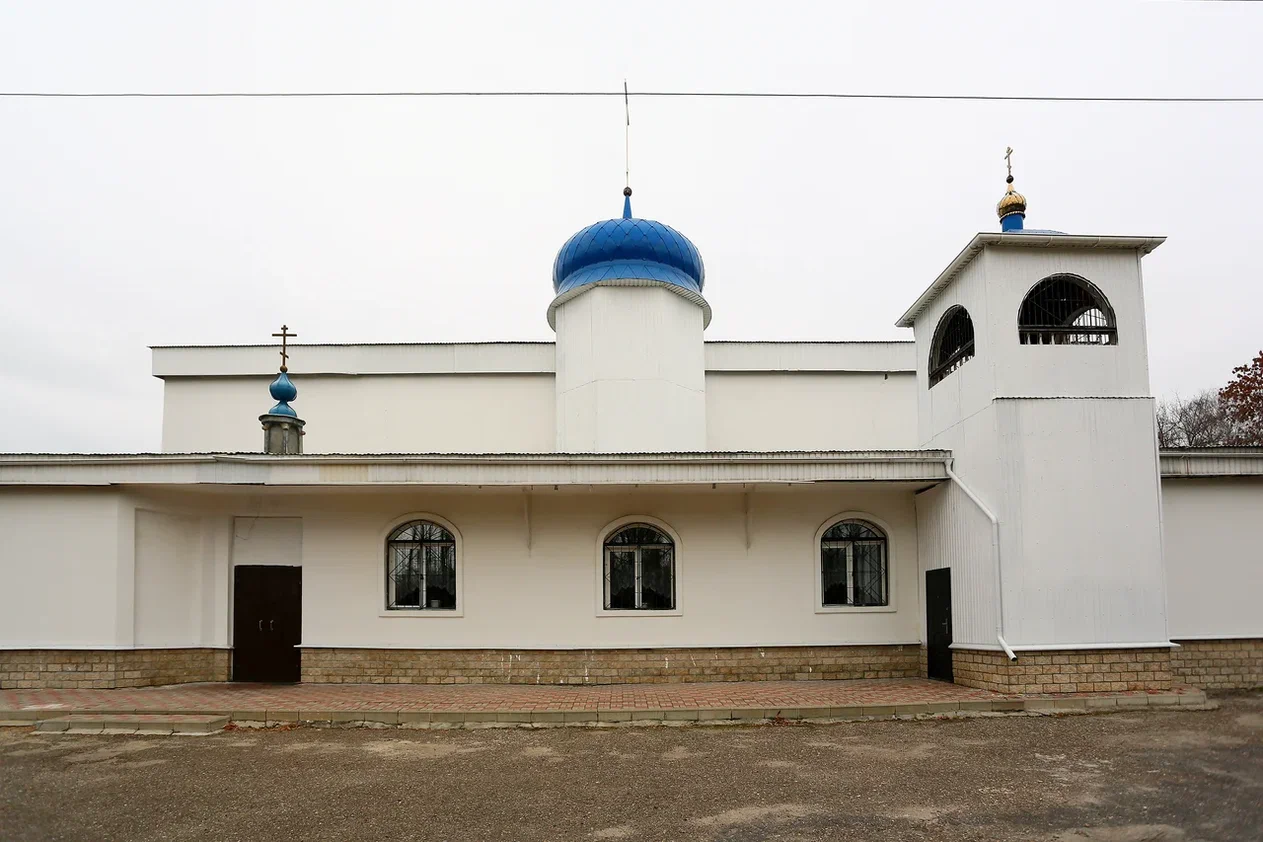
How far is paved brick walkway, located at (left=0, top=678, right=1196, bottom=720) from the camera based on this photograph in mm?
10305

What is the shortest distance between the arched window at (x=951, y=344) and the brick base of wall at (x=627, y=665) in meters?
3.91

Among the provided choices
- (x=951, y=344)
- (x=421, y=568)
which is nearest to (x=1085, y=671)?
(x=951, y=344)

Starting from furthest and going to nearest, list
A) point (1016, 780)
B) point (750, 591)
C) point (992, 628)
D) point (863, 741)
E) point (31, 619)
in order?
point (750, 591)
point (31, 619)
point (992, 628)
point (863, 741)
point (1016, 780)

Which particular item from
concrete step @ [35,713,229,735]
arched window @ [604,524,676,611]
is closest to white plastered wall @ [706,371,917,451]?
arched window @ [604,524,676,611]

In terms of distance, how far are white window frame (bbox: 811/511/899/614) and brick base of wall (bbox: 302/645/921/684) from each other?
1.71 feet

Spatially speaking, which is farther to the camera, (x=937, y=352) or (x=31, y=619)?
(x=937, y=352)

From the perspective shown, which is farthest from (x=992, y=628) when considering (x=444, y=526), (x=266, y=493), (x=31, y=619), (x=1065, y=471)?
(x=31, y=619)

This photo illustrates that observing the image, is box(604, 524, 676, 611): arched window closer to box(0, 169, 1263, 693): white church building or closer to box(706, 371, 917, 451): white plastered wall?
box(0, 169, 1263, 693): white church building

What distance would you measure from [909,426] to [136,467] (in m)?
15.5

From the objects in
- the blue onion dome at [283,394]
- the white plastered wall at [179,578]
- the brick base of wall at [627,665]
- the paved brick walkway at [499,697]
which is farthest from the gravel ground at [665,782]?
the blue onion dome at [283,394]

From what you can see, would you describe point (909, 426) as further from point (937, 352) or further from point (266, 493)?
point (266, 493)

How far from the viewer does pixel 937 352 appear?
12891 mm

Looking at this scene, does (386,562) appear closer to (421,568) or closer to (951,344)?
(421,568)

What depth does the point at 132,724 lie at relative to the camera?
9852mm
